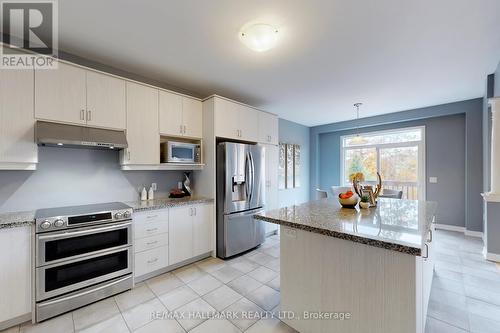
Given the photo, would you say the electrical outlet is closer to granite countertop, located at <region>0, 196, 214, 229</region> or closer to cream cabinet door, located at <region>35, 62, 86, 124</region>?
granite countertop, located at <region>0, 196, 214, 229</region>

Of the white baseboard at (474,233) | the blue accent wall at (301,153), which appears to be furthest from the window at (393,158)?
the blue accent wall at (301,153)

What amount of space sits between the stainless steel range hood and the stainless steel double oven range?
0.68 meters

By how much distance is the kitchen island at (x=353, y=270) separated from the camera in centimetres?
118

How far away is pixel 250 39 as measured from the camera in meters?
2.00

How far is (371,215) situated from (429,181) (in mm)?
4081

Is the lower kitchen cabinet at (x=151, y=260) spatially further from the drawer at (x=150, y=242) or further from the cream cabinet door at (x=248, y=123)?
the cream cabinet door at (x=248, y=123)

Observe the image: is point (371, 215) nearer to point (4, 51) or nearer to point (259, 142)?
point (259, 142)

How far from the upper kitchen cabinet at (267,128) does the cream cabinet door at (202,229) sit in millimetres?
1564

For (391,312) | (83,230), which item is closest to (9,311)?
(83,230)

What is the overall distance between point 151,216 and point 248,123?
2.02m

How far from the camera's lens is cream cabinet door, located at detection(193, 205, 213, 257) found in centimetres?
296

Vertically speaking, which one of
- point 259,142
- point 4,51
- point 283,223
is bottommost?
point 283,223

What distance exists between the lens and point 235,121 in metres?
3.34

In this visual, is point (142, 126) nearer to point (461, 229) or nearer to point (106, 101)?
point (106, 101)
